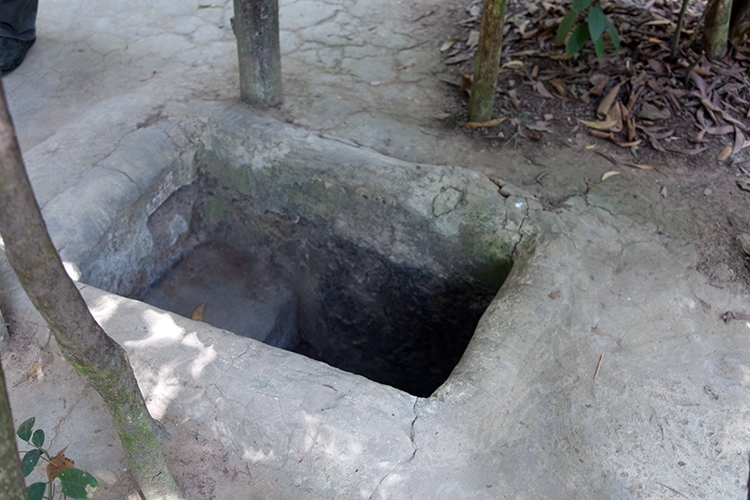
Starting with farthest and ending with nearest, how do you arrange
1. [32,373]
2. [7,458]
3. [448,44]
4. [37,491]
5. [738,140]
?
[448,44] → [738,140] → [32,373] → [37,491] → [7,458]

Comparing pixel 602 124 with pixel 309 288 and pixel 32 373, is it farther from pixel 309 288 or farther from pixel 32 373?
pixel 32 373

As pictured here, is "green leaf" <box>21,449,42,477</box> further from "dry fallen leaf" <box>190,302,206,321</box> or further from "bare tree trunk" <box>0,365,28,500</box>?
"dry fallen leaf" <box>190,302,206,321</box>

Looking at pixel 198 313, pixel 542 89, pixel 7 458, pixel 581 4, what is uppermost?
pixel 581 4

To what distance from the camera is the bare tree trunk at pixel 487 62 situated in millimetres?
2984

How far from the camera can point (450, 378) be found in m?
1.93

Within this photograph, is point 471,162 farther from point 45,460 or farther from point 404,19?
point 45,460

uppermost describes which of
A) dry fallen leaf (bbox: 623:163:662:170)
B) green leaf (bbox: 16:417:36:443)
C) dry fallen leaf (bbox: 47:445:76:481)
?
green leaf (bbox: 16:417:36:443)

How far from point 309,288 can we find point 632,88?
2.20 metres

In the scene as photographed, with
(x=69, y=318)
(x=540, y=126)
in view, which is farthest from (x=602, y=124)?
(x=69, y=318)

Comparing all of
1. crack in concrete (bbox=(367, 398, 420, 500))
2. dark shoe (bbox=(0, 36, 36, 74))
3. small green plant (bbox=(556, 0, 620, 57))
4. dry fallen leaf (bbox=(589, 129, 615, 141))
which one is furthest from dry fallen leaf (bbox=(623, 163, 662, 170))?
dark shoe (bbox=(0, 36, 36, 74))

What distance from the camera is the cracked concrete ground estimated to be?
1.75 metres

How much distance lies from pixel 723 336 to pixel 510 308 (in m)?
0.80

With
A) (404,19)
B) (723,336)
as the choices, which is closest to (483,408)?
(723,336)

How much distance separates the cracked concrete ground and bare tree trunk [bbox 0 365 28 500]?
797mm
